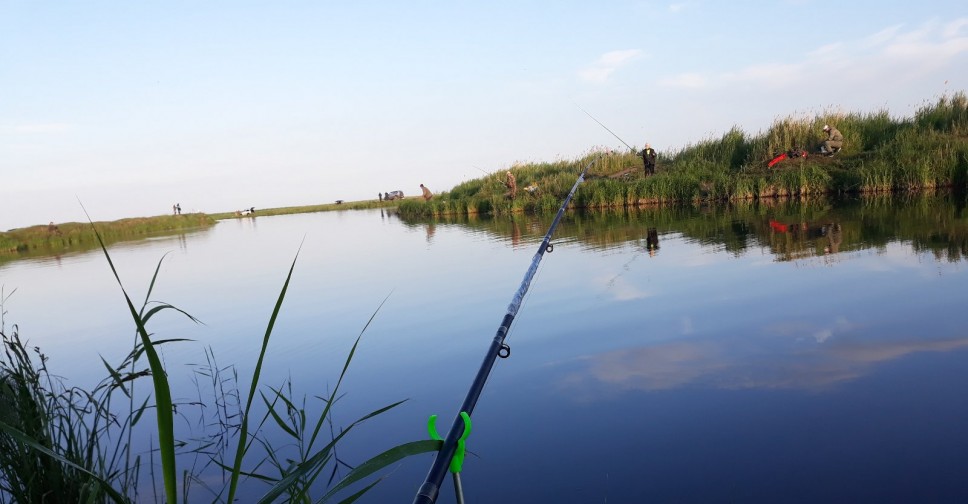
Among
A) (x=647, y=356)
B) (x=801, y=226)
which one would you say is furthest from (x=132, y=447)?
(x=801, y=226)

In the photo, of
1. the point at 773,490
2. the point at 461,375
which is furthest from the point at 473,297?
the point at 773,490

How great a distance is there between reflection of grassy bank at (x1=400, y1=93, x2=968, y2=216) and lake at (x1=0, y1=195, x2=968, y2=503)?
7975mm

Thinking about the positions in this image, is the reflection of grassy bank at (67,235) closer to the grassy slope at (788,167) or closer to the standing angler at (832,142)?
the grassy slope at (788,167)

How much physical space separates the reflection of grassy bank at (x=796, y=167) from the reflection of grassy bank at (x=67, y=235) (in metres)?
24.1

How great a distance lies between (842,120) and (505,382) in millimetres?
24613

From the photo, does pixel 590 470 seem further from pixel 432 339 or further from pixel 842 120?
pixel 842 120

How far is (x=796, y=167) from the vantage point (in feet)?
73.4

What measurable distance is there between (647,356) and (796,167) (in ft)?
66.1

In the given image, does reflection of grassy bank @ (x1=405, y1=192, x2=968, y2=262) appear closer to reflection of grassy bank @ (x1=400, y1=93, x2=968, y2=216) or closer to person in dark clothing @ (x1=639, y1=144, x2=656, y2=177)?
reflection of grassy bank @ (x1=400, y1=93, x2=968, y2=216)

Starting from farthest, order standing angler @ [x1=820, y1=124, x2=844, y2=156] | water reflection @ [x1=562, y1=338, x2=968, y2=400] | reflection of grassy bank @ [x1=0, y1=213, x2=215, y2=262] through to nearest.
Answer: reflection of grassy bank @ [x1=0, y1=213, x2=215, y2=262] < standing angler @ [x1=820, y1=124, x2=844, y2=156] < water reflection @ [x1=562, y1=338, x2=968, y2=400]

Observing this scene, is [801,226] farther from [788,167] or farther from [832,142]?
[832,142]

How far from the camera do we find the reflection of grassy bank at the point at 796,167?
1958cm

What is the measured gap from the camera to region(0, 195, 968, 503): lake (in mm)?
3375

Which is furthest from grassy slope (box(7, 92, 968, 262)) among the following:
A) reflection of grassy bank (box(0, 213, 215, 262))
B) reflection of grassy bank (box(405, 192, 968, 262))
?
reflection of grassy bank (box(0, 213, 215, 262))
